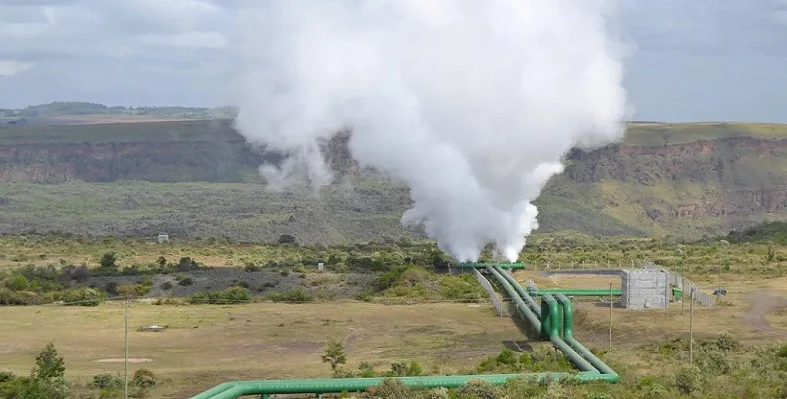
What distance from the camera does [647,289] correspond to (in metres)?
61.2

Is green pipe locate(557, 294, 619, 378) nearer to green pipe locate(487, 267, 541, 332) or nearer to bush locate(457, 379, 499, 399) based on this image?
green pipe locate(487, 267, 541, 332)

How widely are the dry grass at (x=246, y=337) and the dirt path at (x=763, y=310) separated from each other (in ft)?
38.5

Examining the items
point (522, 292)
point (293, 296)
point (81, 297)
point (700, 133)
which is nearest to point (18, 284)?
point (81, 297)

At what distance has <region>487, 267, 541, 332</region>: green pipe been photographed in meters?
55.2

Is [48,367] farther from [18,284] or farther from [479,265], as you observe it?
[479,265]

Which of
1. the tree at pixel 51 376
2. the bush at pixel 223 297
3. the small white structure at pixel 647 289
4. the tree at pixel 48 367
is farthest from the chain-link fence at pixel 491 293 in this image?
the tree at pixel 48 367

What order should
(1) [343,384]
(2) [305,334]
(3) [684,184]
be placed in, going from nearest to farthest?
(1) [343,384], (2) [305,334], (3) [684,184]

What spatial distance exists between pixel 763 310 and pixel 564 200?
98328 mm

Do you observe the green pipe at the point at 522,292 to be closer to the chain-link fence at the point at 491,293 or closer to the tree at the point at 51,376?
the chain-link fence at the point at 491,293

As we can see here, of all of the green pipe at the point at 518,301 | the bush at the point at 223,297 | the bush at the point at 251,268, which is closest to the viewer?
the green pipe at the point at 518,301

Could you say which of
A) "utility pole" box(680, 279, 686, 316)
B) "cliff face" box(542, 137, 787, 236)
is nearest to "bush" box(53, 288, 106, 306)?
"utility pole" box(680, 279, 686, 316)

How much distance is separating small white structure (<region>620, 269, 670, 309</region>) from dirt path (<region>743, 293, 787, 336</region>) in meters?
4.64

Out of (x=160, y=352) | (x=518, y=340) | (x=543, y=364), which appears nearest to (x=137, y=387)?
(x=160, y=352)

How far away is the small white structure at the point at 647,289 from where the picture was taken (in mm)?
61125
